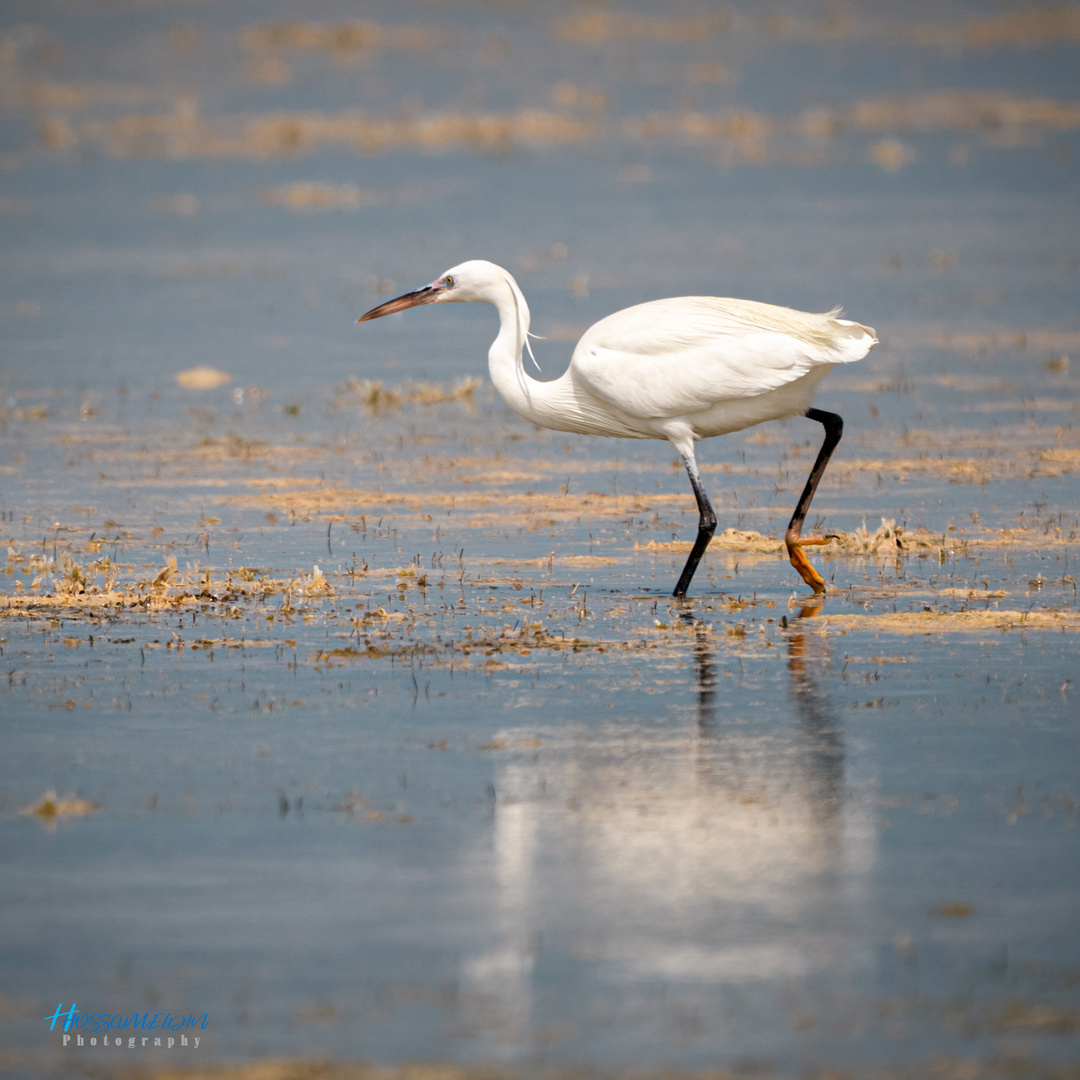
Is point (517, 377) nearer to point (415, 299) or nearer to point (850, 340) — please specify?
point (415, 299)

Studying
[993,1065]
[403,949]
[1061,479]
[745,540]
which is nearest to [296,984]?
[403,949]

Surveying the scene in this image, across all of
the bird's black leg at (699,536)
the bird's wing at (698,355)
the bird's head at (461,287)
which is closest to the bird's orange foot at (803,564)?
the bird's black leg at (699,536)

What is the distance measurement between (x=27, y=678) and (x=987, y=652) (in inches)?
168

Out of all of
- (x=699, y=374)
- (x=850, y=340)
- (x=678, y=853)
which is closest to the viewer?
(x=678, y=853)

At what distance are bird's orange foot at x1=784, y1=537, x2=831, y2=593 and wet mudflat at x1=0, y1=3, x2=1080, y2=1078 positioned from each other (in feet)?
0.56

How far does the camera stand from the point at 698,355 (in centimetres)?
1116

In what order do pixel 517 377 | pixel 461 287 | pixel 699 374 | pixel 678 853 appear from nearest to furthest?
pixel 678 853
pixel 699 374
pixel 517 377
pixel 461 287

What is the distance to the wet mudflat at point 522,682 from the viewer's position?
5.75 metres

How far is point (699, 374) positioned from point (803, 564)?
3.80 ft

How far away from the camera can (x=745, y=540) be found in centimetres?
1238

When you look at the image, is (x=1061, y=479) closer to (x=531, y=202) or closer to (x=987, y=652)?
(x=987, y=652)

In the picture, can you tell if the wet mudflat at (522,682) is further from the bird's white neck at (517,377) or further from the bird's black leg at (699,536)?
the bird's white neck at (517,377)

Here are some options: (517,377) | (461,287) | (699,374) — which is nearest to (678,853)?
(699,374)

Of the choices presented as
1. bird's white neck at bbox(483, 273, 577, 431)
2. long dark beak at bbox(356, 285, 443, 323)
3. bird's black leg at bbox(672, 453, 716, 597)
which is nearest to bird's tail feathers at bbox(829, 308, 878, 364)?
bird's black leg at bbox(672, 453, 716, 597)
